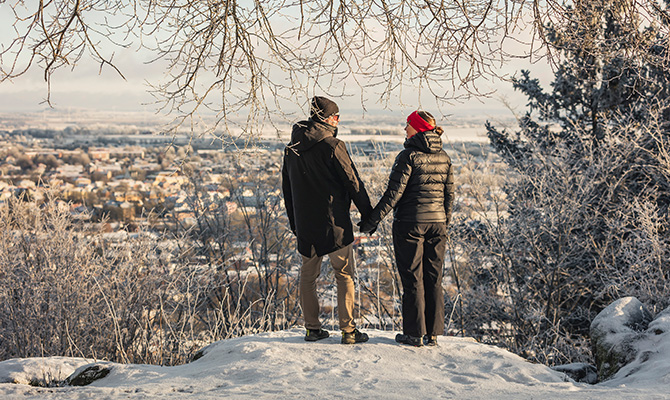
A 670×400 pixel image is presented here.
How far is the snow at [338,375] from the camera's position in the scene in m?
3.65

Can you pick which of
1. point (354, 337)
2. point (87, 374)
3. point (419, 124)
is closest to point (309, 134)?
point (419, 124)

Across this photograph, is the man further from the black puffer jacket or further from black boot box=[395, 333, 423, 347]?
black boot box=[395, 333, 423, 347]

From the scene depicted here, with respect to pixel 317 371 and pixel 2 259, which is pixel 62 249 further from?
pixel 317 371

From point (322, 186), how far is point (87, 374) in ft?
7.88

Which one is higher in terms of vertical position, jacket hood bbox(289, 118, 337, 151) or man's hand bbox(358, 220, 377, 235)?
jacket hood bbox(289, 118, 337, 151)

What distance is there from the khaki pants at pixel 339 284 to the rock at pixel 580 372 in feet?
7.34

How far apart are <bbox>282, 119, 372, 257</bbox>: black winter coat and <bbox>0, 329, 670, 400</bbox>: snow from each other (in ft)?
2.90

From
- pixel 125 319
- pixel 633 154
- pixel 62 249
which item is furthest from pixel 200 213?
pixel 633 154

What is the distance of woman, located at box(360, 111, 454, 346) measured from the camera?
170 inches

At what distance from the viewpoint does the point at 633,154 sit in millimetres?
12984

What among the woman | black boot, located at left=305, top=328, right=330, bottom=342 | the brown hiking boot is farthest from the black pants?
black boot, located at left=305, top=328, right=330, bottom=342

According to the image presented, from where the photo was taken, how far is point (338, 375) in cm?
391

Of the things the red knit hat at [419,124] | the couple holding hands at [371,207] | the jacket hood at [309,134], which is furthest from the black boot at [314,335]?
the red knit hat at [419,124]

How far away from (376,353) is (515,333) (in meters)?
9.77
